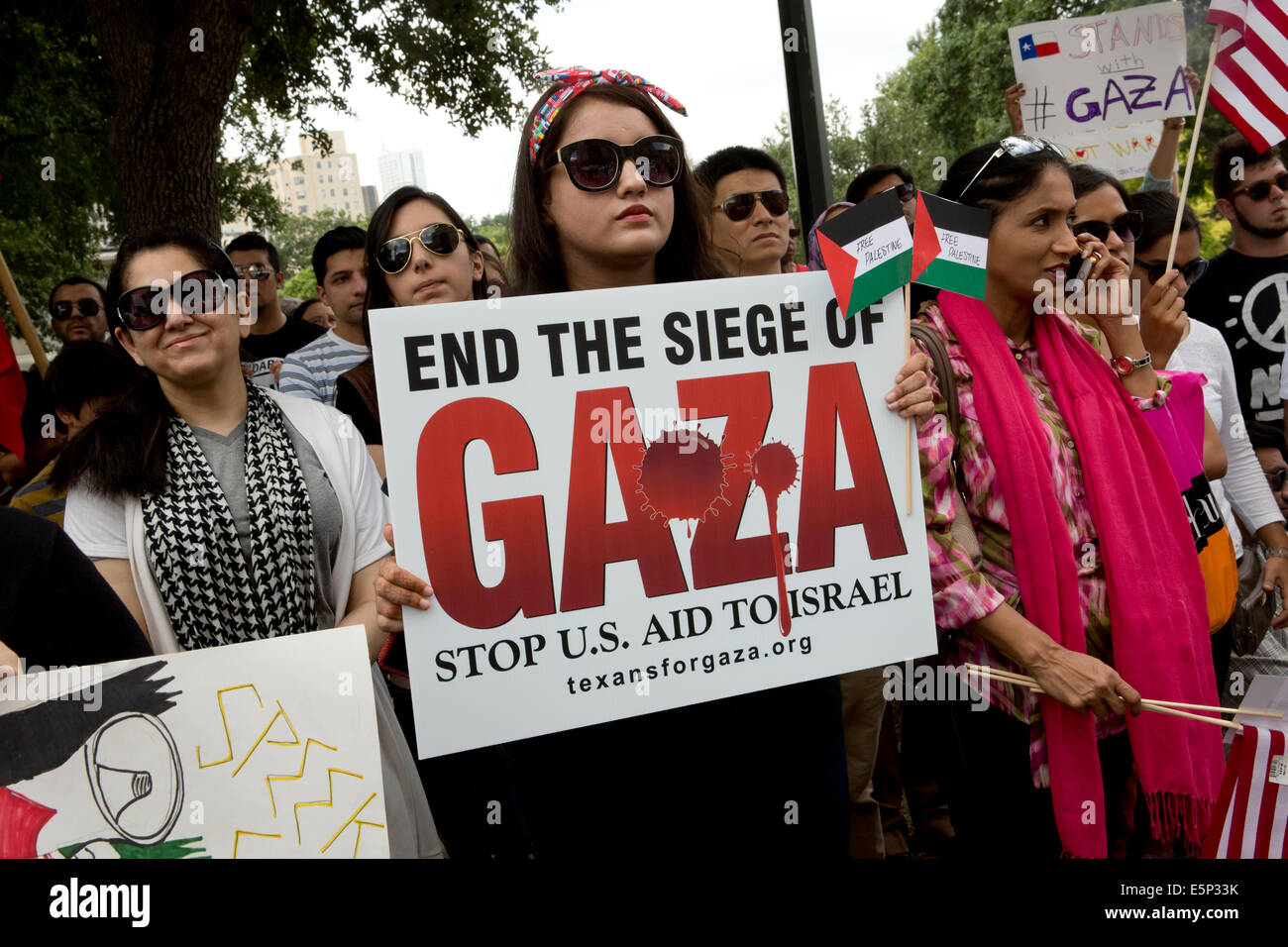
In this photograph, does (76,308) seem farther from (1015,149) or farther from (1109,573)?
(1109,573)

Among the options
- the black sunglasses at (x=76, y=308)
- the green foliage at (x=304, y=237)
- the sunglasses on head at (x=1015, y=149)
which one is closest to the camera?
the sunglasses on head at (x=1015, y=149)

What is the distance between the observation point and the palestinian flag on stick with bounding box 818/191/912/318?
6.36 feet

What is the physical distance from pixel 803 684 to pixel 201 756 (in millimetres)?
1142

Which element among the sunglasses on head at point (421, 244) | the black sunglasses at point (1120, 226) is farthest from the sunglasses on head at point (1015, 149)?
the sunglasses on head at point (421, 244)

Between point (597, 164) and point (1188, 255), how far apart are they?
324 cm

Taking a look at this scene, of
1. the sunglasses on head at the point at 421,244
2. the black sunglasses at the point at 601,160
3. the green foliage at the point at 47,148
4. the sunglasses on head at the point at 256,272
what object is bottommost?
the black sunglasses at the point at 601,160

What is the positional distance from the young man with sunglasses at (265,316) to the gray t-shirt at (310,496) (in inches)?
A: 105

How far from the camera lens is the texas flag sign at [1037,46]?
14.6 ft

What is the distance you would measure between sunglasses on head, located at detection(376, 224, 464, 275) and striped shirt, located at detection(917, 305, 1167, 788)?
1566 millimetres

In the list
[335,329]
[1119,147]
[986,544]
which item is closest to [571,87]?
[986,544]

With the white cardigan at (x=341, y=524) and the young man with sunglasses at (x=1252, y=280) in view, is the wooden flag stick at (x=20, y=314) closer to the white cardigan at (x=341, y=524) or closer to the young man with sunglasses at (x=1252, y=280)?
the white cardigan at (x=341, y=524)

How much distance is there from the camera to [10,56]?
8.45 meters

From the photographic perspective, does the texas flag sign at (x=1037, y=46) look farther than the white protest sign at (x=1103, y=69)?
Yes
